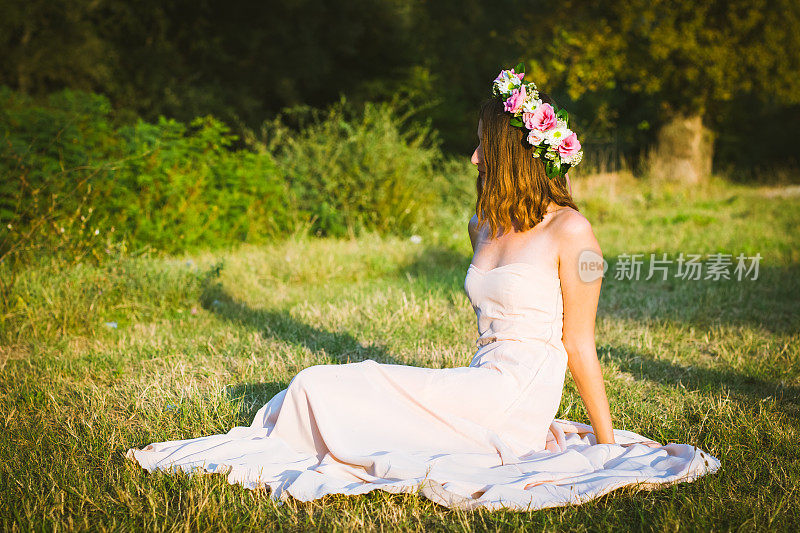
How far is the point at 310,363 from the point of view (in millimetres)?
4367

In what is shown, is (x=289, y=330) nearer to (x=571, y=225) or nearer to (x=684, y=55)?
(x=571, y=225)

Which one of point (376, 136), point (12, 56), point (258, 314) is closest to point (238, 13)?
point (12, 56)

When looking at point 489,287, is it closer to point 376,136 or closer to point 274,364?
point 274,364

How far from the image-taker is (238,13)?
1617 cm

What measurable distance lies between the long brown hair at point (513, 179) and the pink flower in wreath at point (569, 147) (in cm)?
14

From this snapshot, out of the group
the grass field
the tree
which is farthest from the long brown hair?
the tree

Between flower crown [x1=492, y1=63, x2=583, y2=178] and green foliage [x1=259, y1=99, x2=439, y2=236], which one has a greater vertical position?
flower crown [x1=492, y1=63, x2=583, y2=178]

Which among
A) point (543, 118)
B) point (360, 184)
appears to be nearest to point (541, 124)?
point (543, 118)

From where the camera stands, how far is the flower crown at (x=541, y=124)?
2.88 metres

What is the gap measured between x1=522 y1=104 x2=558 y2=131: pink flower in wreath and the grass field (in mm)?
1637

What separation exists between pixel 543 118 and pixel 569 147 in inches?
6.9

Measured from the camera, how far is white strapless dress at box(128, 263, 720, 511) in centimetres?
264
